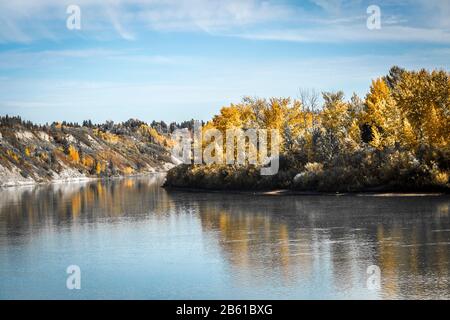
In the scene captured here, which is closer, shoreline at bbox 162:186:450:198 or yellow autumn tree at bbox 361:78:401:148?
shoreline at bbox 162:186:450:198

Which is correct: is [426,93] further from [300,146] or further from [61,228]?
[61,228]

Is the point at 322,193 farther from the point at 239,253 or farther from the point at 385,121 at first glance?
the point at 239,253

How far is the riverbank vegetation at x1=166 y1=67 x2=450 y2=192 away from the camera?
192 ft

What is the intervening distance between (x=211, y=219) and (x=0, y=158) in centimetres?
14767

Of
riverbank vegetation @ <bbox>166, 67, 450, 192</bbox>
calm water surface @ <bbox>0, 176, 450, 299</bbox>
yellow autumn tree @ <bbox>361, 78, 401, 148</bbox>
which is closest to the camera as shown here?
calm water surface @ <bbox>0, 176, 450, 299</bbox>

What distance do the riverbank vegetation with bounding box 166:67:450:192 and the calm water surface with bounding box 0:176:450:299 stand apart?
10.6 metres

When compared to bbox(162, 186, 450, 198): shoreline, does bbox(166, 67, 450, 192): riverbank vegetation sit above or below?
above

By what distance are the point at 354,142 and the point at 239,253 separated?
48001 millimetres

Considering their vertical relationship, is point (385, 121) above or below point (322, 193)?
above

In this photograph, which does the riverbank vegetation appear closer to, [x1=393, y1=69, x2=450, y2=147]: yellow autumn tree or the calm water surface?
[x1=393, y1=69, x2=450, y2=147]: yellow autumn tree

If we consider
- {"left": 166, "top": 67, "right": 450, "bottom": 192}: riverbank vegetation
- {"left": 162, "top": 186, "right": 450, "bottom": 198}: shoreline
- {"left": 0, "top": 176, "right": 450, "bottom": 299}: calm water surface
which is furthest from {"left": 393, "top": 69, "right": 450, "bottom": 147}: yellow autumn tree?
{"left": 0, "top": 176, "right": 450, "bottom": 299}: calm water surface

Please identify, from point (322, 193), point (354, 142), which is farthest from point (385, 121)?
point (322, 193)

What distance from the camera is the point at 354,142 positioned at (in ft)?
240

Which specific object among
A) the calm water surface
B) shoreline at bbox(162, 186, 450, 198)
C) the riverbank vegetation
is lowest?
the calm water surface
